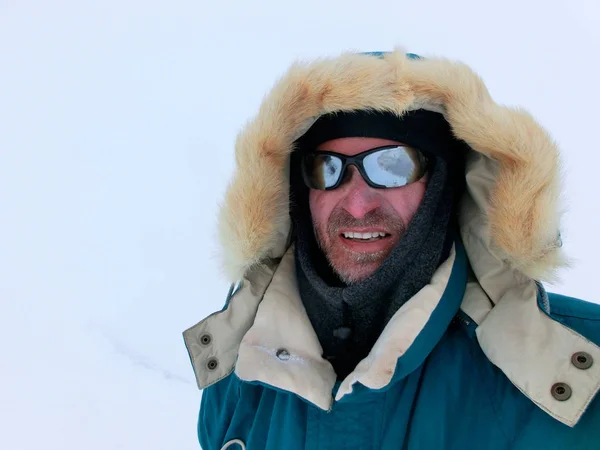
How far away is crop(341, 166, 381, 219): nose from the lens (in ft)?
4.96

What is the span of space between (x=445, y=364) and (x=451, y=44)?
6.31 meters

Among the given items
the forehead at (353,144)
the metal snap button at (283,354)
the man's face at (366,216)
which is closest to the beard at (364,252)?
the man's face at (366,216)

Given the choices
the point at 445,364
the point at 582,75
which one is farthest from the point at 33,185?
the point at 582,75

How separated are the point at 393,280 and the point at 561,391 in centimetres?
49

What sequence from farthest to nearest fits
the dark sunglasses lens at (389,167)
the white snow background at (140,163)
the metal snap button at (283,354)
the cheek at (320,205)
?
1. the white snow background at (140,163)
2. the cheek at (320,205)
3. the dark sunglasses lens at (389,167)
4. the metal snap button at (283,354)

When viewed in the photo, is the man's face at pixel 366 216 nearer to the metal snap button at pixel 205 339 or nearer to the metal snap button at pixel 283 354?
the metal snap button at pixel 283 354

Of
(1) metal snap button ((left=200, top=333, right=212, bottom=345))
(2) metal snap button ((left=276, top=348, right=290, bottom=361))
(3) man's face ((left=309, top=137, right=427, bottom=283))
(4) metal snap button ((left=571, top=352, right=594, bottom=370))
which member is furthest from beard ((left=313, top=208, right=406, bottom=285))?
(4) metal snap button ((left=571, top=352, right=594, bottom=370))

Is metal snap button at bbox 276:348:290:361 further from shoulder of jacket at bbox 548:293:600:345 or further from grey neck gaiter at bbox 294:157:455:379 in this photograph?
shoulder of jacket at bbox 548:293:600:345

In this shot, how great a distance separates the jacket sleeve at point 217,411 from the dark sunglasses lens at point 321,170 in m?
0.63

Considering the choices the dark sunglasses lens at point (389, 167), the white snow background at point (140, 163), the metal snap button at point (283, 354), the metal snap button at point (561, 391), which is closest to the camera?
the metal snap button at point (561, 391)

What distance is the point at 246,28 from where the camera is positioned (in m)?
8.06

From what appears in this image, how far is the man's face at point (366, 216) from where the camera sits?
151cm

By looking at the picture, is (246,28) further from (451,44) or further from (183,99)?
(451,44)

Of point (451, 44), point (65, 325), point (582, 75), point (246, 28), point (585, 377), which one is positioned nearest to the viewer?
point (585, 377)
